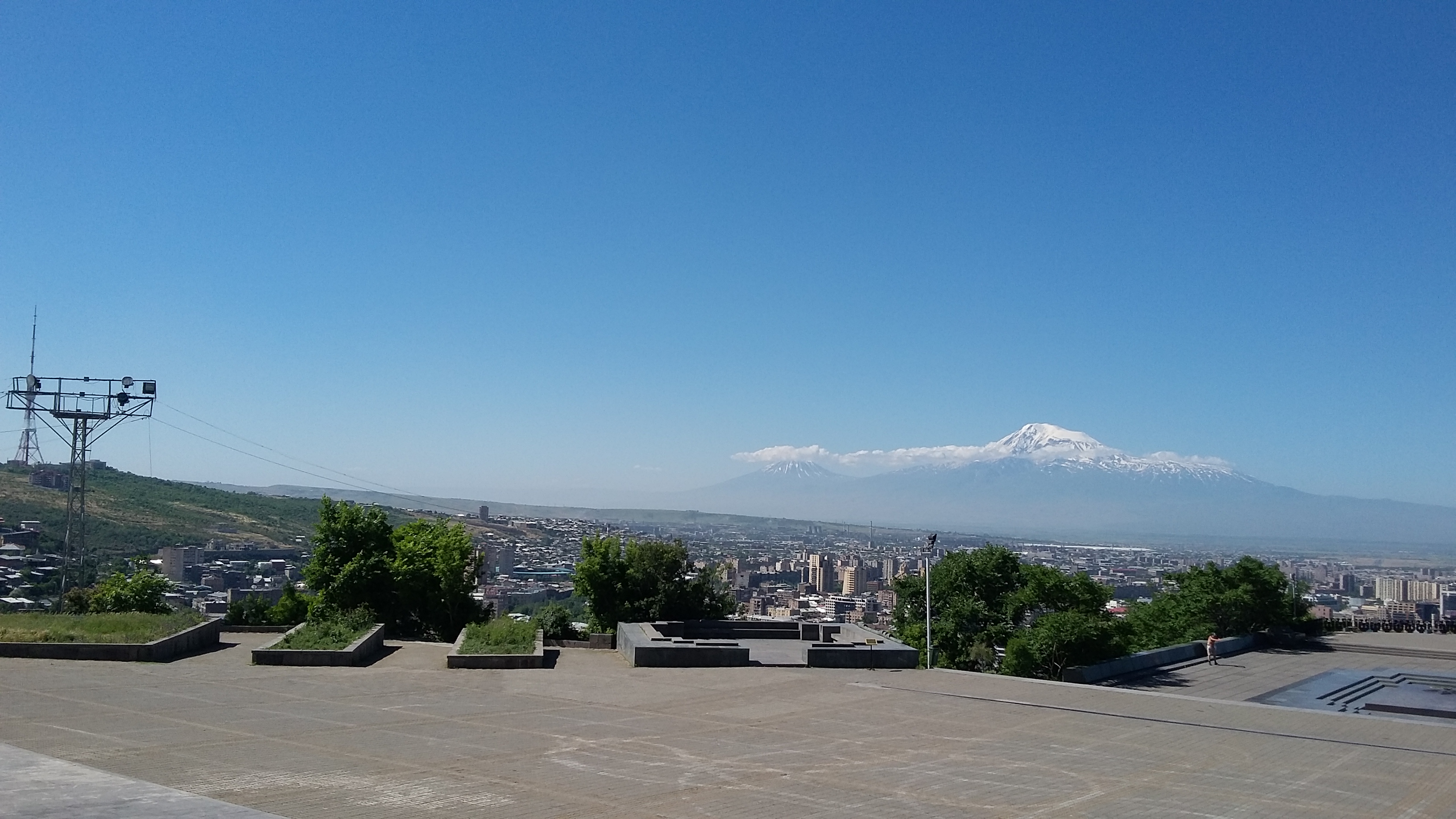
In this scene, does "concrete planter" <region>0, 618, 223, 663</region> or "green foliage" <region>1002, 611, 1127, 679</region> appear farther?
"green foliage" <region>1002, 611, 1127, 679</region>

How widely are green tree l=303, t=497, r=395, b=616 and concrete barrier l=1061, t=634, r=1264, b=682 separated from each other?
58.9 ft

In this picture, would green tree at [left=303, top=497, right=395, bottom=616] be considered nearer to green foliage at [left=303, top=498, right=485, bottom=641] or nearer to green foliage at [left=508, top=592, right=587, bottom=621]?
green foliage at [left=303, top=498, right=485, bottom=641]

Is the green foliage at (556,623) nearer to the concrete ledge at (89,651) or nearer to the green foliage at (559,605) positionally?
the green foliage at (559,605)

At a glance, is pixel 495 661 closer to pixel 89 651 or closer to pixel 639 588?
pixel 89 651

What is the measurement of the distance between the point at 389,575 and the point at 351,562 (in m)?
1.08

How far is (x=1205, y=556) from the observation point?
7357 inches

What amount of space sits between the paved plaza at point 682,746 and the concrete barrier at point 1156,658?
2.88m

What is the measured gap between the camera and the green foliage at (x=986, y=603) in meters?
26.7

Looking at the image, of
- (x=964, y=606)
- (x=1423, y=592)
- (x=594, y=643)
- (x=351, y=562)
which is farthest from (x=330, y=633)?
(x=1423, y=592)

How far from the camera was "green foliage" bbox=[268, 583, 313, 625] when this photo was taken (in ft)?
91.7

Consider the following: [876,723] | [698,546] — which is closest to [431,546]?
[876,723]

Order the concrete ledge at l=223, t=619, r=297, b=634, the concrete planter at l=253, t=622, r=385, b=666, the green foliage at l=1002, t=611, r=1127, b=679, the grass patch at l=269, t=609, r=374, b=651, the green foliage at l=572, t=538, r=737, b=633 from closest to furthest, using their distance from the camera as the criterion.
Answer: the concrete planter at l=253, t=622, r=385, b=666 < the grass patch at l=269, t=609, r=374, b=651 < the green foliage at l=1002, t=611, r=1127, b=679 < the concrete ledge at l=223, t=619, r=297, b=634 < the green foliage at l=572, t=538, r=737, b=633

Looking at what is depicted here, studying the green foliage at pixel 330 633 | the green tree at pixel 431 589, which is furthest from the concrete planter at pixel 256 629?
the green tree at pixel 431 589

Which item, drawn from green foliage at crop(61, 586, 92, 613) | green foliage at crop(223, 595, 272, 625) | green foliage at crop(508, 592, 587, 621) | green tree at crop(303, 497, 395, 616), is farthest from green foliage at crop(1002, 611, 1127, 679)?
green foliage at crop(61, 586, 92, 613)
